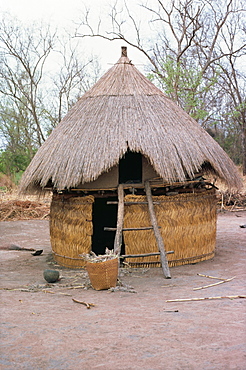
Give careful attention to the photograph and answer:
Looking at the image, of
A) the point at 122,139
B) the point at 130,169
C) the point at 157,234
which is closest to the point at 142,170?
the point at 122,139

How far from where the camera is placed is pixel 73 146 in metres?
7.03

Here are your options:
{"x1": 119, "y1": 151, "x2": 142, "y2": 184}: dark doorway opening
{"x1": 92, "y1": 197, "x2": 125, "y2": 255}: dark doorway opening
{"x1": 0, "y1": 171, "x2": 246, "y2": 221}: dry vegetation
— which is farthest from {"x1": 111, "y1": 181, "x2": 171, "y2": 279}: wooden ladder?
{"x1": 0, "y1": 171, "x2": 246, "y2": 221}: dry vegetation

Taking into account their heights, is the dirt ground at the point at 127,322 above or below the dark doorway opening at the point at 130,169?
below

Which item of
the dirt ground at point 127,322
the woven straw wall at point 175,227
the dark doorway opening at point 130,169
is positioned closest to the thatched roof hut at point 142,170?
the woven straw wall at point 175,227

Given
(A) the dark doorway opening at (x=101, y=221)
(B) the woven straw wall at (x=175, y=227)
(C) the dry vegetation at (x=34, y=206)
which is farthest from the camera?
(C) the dry vegetation at (x=34, y=206)

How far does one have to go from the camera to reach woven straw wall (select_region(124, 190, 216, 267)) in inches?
267

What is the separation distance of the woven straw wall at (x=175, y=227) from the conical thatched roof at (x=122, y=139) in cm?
48

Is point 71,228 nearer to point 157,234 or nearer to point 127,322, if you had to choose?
point 157,234

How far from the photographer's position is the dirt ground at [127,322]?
3.15 meters

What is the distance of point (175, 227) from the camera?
6.91m

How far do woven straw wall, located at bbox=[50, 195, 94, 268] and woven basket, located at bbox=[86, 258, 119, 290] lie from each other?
1.47 meters

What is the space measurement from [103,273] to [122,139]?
86.1 inches

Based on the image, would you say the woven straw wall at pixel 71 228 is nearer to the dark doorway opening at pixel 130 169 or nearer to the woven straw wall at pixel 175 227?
the woven straw wall at pixel 175 227

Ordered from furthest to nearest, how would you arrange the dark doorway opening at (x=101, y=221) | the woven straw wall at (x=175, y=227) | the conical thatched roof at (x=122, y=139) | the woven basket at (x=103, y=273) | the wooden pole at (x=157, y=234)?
1. the dark doorway opening at (x=101, y=221)
2. the woven straw wall at (x=175, y=227)
3. the conical thatched roof at (x=122, y=139)
4. the wooden pole at (x=157, y=234)
5. the woven basket at (x=103, y=273)
